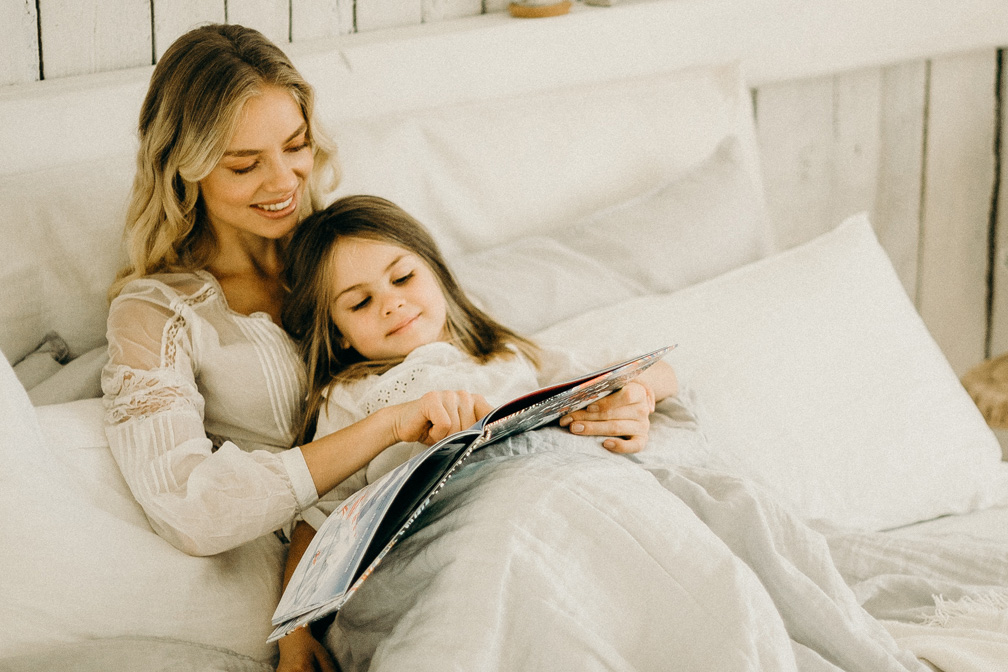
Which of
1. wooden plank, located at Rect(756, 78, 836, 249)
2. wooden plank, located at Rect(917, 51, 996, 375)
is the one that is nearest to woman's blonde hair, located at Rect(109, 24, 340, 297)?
wooden plank, located at Rect(756, 78, 836, 249)

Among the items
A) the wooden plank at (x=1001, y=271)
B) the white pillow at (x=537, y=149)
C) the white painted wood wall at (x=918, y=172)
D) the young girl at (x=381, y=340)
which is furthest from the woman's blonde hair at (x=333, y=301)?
the wooden plank at (x=1001, y=271)

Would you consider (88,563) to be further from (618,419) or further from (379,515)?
(618,419)

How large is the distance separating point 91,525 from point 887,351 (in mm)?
1076

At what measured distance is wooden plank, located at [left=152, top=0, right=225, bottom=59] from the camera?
1284mm

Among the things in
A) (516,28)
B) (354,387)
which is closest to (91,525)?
(354,387)

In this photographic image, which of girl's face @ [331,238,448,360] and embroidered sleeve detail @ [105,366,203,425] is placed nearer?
embroidered sleeve detail @ [105,366,203,425]

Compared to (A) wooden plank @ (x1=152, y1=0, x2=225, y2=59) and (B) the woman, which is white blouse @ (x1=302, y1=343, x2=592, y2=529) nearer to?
(B) the woman

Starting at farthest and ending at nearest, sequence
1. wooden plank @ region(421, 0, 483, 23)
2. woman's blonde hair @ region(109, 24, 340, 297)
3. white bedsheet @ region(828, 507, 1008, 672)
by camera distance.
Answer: wooden plank @ region(421, 0, 483, 23), woman's blonde hair @ region(109, 24, 340, 297), white bedsheet @ region(828, 507, 1008, 672)

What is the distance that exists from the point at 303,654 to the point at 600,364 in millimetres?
549

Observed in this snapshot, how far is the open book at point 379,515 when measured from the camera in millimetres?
756

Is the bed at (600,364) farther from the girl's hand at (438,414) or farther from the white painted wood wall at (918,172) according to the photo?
the white painted wood wall at (918,172)

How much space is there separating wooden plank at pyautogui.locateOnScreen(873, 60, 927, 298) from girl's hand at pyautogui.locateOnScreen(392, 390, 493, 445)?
53.8 inches

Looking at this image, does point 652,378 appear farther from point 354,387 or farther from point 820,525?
point 354,387

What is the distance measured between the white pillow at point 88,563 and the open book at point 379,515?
5.7 inches
